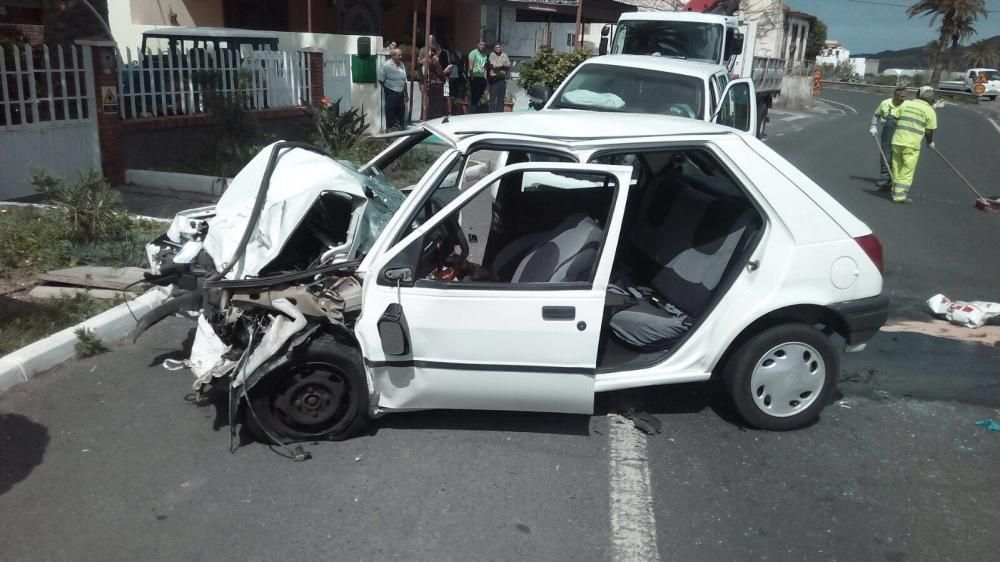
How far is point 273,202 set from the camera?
4605mm

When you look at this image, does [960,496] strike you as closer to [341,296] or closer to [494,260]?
[494,260]

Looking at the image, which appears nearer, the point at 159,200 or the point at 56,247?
the point at 56,247

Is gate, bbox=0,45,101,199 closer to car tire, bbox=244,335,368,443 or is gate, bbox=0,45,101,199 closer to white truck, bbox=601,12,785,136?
car tire, bbox=244,335,368,443

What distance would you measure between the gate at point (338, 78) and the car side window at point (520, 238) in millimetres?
9857

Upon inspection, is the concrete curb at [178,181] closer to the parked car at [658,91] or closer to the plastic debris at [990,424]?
the parked car at [658,91]

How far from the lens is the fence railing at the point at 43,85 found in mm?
8977

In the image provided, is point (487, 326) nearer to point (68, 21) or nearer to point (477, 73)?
point (68, 21)

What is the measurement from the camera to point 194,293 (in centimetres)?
446

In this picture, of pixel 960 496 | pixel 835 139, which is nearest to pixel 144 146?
pixel 960 496

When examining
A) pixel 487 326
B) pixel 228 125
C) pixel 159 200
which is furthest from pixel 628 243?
pixel 228 125

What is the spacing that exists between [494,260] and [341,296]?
112cm

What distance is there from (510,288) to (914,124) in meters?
11.1

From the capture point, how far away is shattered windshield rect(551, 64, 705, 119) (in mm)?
9414

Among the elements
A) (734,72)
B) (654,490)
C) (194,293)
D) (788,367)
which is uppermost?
(734,72)
